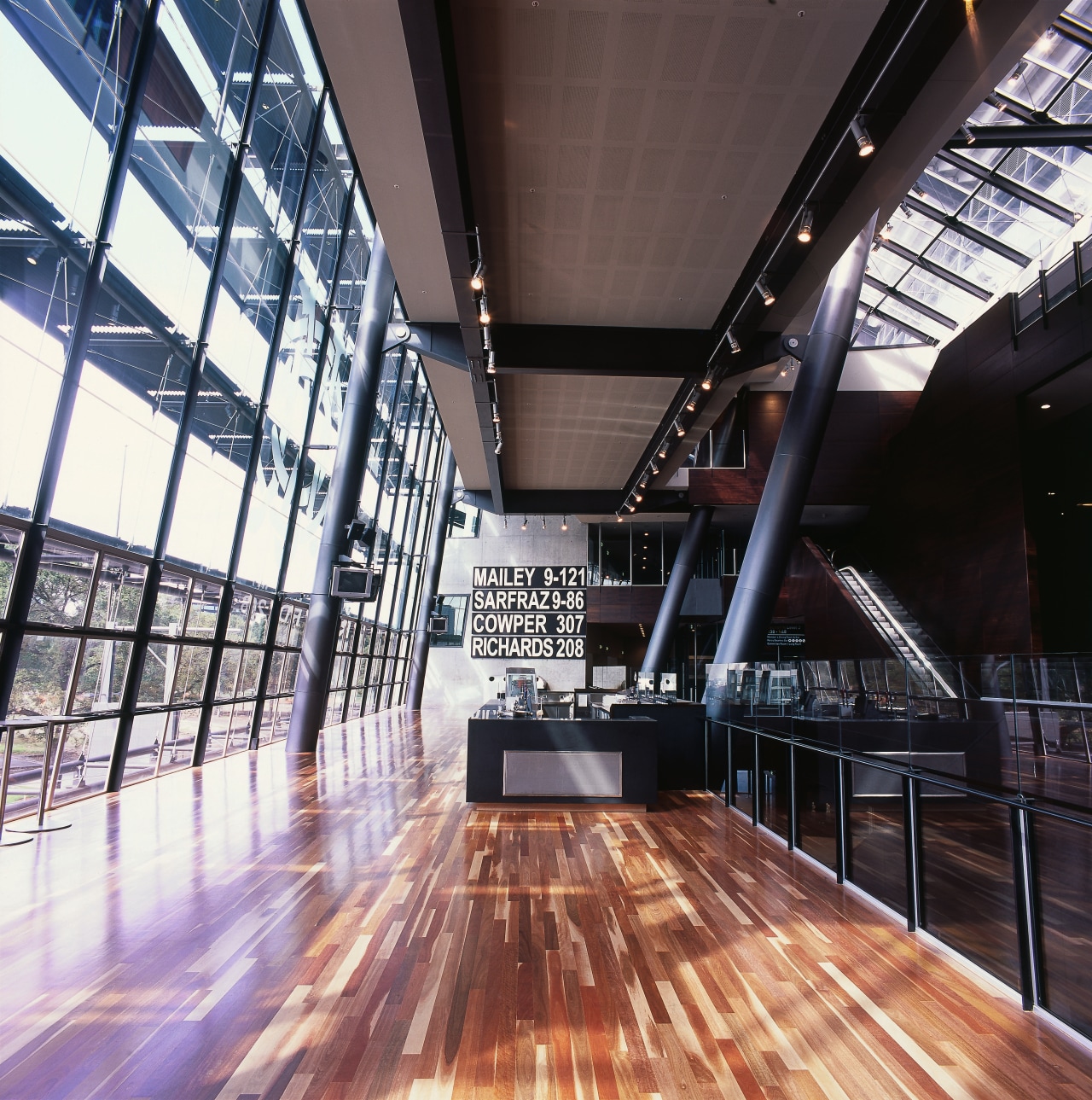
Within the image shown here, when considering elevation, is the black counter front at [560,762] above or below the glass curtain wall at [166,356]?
below

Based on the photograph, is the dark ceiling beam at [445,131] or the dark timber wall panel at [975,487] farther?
the dark timber wall panel at [975,487]

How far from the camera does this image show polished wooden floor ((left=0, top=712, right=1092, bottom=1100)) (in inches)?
104

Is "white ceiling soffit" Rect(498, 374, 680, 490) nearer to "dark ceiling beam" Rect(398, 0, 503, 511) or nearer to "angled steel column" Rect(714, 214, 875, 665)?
"angled steel column" Rect(714, 214, 875, 665)

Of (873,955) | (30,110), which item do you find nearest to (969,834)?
(873,955)

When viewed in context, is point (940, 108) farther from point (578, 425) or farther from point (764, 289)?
point (578, 425)

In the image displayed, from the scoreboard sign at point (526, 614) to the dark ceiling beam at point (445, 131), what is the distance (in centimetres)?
308

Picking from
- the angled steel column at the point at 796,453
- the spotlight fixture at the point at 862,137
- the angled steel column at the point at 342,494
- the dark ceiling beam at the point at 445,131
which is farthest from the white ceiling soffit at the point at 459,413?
the spotlight fixture at the point at 862,137

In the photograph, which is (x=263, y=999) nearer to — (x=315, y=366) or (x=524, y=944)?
(x=524, y=944)

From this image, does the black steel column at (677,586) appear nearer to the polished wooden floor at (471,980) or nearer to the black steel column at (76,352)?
the polished wooden floor at (471,980)

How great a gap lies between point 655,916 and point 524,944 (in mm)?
879

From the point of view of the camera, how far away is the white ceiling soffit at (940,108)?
187 inches

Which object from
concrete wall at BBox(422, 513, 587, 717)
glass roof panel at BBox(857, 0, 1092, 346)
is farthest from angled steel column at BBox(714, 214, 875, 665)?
concrete wall at BBox(422, 513, 587, 717)

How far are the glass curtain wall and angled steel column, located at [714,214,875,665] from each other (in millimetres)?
6828

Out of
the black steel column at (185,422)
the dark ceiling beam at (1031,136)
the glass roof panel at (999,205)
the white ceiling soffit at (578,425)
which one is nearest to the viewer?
the black steel column at (185,422)
